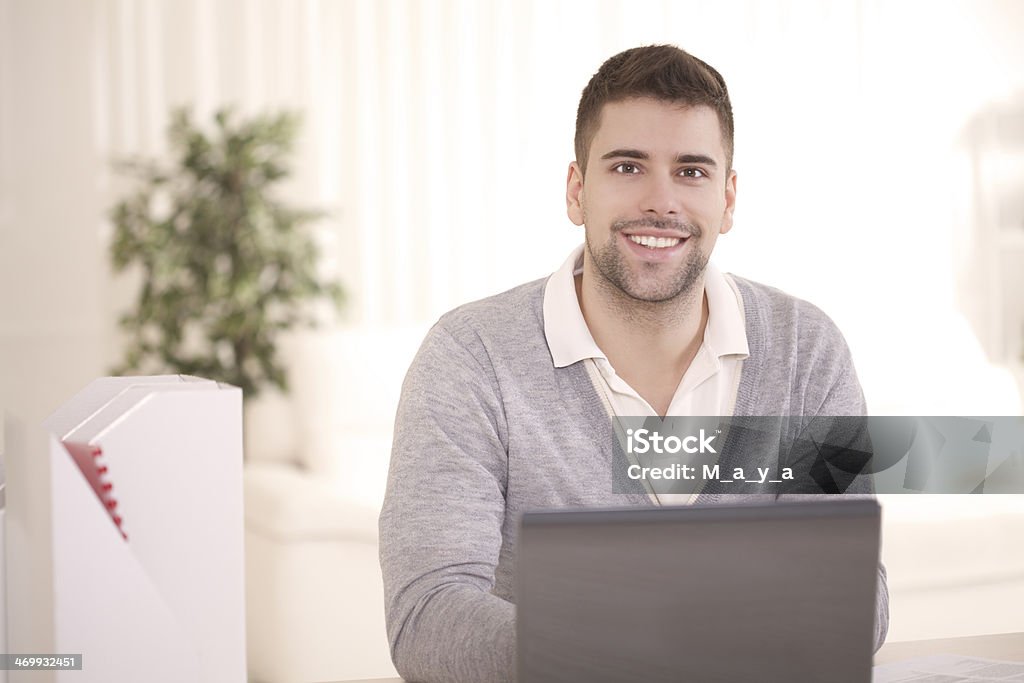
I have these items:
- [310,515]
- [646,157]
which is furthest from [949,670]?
[310,515]

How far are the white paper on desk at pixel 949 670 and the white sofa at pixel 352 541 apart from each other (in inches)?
49.8

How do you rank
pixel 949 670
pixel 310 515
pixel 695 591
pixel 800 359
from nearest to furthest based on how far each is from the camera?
pixel 695 591 < pixel 949 670 < pixel 800 359 < pixel 310 515

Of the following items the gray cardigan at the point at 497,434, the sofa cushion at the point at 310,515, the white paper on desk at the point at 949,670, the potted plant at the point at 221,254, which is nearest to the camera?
the white paper on desk at the point at 949,670

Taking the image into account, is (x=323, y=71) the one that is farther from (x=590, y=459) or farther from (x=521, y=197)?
(x=590, y=459)

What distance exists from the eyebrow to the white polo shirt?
0.53 ft

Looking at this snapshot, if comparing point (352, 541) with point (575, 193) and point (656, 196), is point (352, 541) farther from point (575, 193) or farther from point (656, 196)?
point (656, 196)

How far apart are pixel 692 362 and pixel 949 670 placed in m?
0.58

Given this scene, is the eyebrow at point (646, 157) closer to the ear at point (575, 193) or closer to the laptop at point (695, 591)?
the ear at point (575, 193)

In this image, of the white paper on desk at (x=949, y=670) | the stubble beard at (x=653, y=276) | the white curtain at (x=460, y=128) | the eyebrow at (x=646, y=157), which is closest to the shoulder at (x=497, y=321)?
the stubble beard at (x=653, y=276)

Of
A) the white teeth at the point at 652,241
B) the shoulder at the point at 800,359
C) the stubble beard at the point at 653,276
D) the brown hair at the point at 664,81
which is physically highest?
the brown hair at the point at 664,81

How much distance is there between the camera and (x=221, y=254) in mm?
3307

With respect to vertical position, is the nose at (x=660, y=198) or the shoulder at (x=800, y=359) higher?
the nose at (x=660, y=198)

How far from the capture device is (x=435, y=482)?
3.88ft

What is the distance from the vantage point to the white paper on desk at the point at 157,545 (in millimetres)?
672
